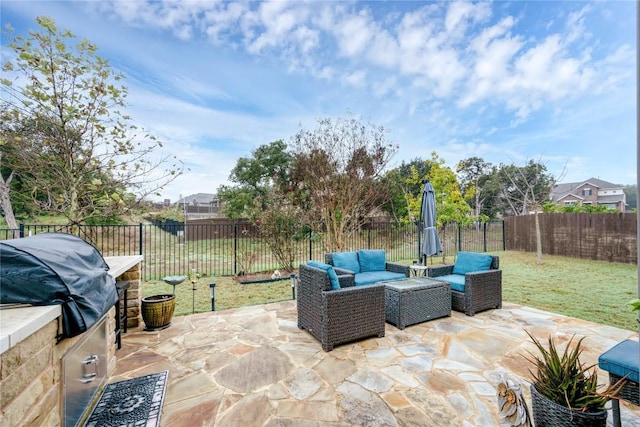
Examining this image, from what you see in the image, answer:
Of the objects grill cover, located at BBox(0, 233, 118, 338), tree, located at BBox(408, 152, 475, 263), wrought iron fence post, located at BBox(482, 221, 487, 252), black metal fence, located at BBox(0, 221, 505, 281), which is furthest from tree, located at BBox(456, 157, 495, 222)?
grill cover, located at BBox(0, 233, 118, 338)

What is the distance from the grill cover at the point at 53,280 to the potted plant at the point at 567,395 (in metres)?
2.75

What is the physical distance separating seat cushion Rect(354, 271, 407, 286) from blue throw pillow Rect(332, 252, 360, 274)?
162 millimetres

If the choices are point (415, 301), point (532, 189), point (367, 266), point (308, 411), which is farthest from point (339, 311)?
point (532, 189)

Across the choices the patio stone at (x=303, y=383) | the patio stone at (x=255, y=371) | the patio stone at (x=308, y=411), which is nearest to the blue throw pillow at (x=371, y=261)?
the patio stone at (x=255, y=371)

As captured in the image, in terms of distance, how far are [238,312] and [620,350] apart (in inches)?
174

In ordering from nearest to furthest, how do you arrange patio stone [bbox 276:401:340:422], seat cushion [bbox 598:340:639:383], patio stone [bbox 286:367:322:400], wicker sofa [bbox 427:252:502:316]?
seat cushion [bbox 598:340:639:383]
patio stone [bbox 276:401:340:422]
patio stone [bbox 286:367:322:400]
wicker sofa [bbox 427:252:502:316]

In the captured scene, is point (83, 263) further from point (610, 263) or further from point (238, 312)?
point (610, 263)

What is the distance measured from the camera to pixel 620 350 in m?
2.21

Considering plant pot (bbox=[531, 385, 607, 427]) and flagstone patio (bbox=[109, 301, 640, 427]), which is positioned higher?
plant pot (bbox=[531, 385, 607, 427])

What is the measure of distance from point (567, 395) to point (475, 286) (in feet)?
8.74

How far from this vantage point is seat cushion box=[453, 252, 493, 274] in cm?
466

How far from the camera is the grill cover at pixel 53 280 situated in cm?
141

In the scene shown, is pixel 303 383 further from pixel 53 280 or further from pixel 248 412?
pixel 53 280

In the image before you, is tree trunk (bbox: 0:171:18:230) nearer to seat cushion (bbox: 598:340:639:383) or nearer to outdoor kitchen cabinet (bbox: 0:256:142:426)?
outdoor kitchen cabinet (bbox: 0:256:142:426)
